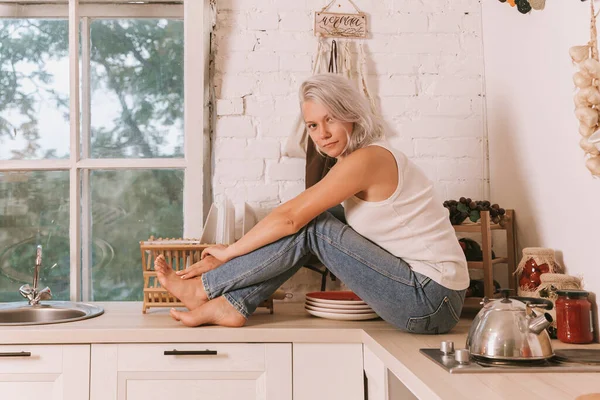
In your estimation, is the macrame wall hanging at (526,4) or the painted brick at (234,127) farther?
the painted brick at (234,127)

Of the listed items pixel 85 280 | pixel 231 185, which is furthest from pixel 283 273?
pixel 85 280

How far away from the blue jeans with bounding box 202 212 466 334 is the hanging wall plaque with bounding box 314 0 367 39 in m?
1.05

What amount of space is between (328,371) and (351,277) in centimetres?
31

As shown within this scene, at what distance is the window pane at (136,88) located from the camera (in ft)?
8.93

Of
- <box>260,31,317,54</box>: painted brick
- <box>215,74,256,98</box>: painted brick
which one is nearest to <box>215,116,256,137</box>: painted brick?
<box>215,74,256,98</box>: painted brick

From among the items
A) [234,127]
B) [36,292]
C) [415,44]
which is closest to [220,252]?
[234,127]

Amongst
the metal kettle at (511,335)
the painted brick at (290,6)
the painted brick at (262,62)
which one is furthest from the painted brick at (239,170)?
the metal kettle at (511,335)

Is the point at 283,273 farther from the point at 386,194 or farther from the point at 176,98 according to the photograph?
the point at 176,98

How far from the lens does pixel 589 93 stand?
1735 mm

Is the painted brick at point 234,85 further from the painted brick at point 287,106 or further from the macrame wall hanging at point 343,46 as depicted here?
the macrame wall hanging at point 343,46

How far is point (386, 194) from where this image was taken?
75.4 inches

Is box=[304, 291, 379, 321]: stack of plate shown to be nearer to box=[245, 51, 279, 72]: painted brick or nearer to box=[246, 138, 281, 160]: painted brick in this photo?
box=[246, 138, 281, 160]: painted brick

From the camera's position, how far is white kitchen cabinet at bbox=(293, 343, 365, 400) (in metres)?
1.93

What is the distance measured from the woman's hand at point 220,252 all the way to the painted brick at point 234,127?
685 millimetres
